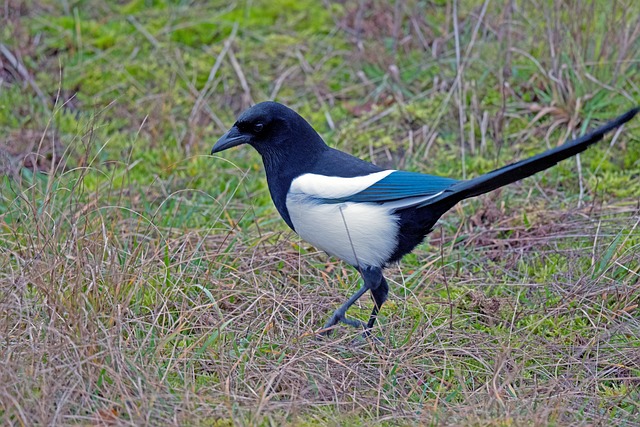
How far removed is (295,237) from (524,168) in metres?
1.22

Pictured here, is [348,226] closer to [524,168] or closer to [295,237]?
[524,168]

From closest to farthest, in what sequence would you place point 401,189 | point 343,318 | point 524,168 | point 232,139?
point 524,168
point 401,189
point 343,318
point 232,139

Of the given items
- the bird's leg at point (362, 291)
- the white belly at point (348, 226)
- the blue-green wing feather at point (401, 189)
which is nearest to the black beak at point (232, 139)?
the white belly at point (348, 226)

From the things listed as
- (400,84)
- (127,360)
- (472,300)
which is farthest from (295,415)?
(400,84)

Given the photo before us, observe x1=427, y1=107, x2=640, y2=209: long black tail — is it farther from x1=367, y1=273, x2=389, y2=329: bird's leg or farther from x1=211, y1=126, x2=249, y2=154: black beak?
x1=211, y1=126, x2=249, y2=154: black beak

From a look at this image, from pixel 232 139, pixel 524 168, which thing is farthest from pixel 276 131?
pixel 524 168

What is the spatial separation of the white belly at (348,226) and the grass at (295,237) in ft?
0.84

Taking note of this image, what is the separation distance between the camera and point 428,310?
295 centimetres

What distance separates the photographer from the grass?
90.8 inches

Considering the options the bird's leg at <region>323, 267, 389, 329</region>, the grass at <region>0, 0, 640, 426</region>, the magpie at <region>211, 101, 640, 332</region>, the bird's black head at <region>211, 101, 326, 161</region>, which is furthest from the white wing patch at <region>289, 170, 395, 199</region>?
the grass at <region>0, 0, 640, 426</region>

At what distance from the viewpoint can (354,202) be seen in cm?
271

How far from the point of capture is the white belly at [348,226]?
8.76 ft

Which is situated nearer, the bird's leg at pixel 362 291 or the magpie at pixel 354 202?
A: the magpie at pixel 354 202

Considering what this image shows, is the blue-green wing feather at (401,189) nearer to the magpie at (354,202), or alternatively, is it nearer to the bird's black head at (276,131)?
the magpie at (354,202)
